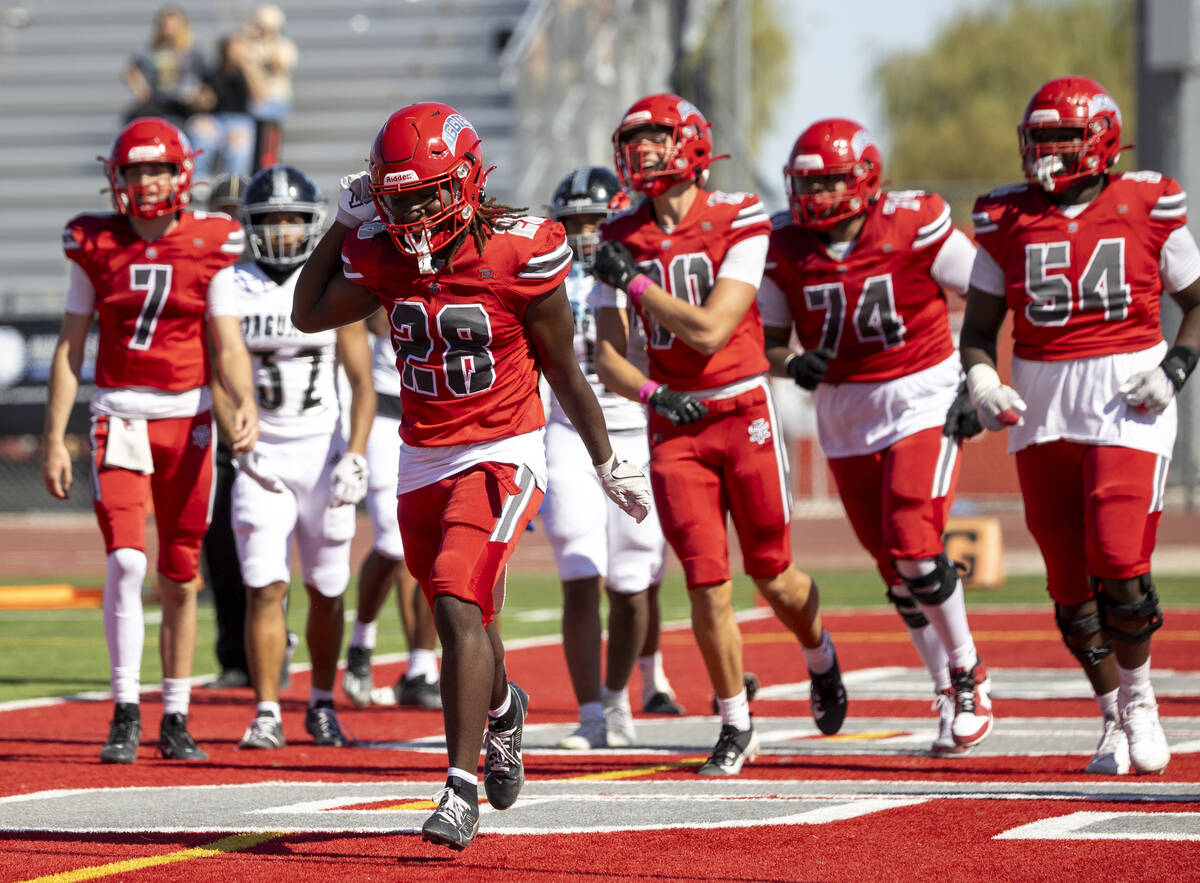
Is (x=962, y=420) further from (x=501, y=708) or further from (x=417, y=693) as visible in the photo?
(x=417, y=693)

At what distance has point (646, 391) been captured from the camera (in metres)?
6.79

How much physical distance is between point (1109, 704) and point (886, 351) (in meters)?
1.52

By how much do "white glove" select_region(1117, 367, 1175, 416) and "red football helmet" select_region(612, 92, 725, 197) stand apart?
1.75 metres

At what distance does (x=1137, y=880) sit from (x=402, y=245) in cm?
250

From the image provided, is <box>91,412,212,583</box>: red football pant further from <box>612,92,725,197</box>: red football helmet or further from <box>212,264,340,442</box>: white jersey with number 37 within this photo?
<box>612,92,725,197</box>: red football helmet

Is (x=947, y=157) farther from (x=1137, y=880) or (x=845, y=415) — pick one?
(x=1137, y=880)

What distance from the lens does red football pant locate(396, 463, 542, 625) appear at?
5.15 m

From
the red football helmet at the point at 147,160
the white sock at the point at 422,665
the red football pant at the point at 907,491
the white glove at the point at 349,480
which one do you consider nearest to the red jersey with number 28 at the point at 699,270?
the red football pant at the point at 907,491

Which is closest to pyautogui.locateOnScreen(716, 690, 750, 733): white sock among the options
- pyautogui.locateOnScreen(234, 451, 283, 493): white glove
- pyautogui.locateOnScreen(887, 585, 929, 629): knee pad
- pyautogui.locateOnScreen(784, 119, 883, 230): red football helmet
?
pyautogui.locateOnScreen(887, 585, 929, 629): knee pad

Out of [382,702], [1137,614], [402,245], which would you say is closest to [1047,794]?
[1137,614]

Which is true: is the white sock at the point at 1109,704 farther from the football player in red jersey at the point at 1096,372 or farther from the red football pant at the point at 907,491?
the red football pant at the point at 907,491

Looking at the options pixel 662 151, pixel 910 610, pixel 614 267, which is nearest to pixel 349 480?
pixel 614 267

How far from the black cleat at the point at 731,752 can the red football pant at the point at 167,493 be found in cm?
216

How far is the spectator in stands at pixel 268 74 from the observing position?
21.7 metres
